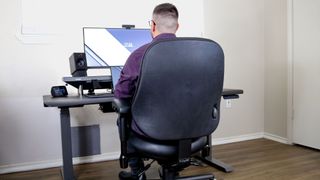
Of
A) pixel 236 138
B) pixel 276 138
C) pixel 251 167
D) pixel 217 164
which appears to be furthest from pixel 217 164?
pixel 276 138

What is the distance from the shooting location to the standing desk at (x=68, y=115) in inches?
74.1

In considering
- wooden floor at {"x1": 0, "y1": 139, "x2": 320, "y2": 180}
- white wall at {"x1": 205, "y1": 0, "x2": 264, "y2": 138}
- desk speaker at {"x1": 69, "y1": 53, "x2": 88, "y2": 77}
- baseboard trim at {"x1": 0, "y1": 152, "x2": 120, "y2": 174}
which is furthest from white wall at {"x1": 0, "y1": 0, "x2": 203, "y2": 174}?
white wall at {"x1": 205, "y1": 0, "x2": 264, "y2": 138}

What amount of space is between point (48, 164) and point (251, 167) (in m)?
1.87

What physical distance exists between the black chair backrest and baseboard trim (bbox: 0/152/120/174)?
1684 millimetres

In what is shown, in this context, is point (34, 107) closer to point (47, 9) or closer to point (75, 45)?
point (75, 45)

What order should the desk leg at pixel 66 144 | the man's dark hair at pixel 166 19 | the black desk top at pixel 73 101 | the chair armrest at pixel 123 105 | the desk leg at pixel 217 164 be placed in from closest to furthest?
1. the chair armrest at pixel 123 105
2. the man's dark hair at pixel 166 19
3. the black desk top at pixel 73 101
4. the desk leg at pixel 66 144
5. the desk leg at pixel 217 164

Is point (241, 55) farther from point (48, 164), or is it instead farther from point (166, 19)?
point (48, 164)

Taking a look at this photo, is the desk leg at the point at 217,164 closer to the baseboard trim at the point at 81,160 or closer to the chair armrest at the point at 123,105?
the baseboard trim at the point at 81,160

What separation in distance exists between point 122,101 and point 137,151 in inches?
11.0

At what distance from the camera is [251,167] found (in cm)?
260

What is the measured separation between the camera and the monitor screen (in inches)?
89.7

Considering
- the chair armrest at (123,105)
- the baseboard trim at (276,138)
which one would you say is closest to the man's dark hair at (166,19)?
the chair armrest at (123,105)

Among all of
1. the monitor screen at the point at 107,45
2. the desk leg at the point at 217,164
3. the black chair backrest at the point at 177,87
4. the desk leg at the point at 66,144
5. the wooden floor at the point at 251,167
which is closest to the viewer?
the black chair backrest at the point at 177,87

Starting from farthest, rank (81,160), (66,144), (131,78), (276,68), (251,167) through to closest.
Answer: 1. (276,68)
2. (81,160)
3. (251,167)
4. (66,144)
5. (131,78)
